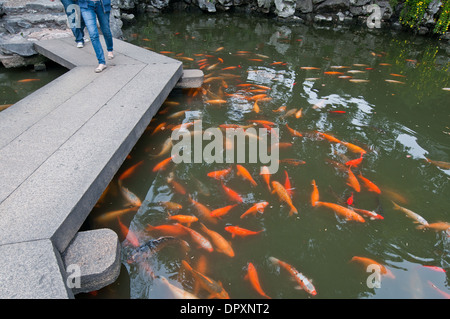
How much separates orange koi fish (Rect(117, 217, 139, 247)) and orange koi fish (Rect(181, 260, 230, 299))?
2.01ft

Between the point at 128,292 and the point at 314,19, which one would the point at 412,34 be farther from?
the point at 128,292

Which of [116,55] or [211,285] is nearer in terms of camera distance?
[211,285]

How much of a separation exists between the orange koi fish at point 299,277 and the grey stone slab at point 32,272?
169 cm

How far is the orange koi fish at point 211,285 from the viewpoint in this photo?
7.82 ft

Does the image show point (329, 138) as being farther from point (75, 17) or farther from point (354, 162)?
point (75, 17)

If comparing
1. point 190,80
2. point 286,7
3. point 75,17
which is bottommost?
point 190,80

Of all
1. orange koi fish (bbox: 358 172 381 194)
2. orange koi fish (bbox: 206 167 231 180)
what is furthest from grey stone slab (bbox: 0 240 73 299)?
orange koi fish (bbox: 358 172 381 194)

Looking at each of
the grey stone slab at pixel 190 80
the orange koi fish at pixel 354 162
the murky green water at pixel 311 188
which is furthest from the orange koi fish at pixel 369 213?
the grey stone slab at pixel 190 80

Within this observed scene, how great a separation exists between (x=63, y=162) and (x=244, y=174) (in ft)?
6.56

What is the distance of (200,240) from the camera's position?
9.16 ft

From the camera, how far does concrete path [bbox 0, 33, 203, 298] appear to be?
2.06 meters

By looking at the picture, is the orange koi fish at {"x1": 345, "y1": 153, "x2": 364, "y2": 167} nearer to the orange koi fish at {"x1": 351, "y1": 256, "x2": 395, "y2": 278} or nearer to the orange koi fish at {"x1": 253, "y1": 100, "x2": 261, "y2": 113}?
the orange koi fish at {"x1": 351, "y1": 256, "x2": 395, "y2": 278}

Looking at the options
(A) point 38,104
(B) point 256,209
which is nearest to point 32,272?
(B) point 256,209
